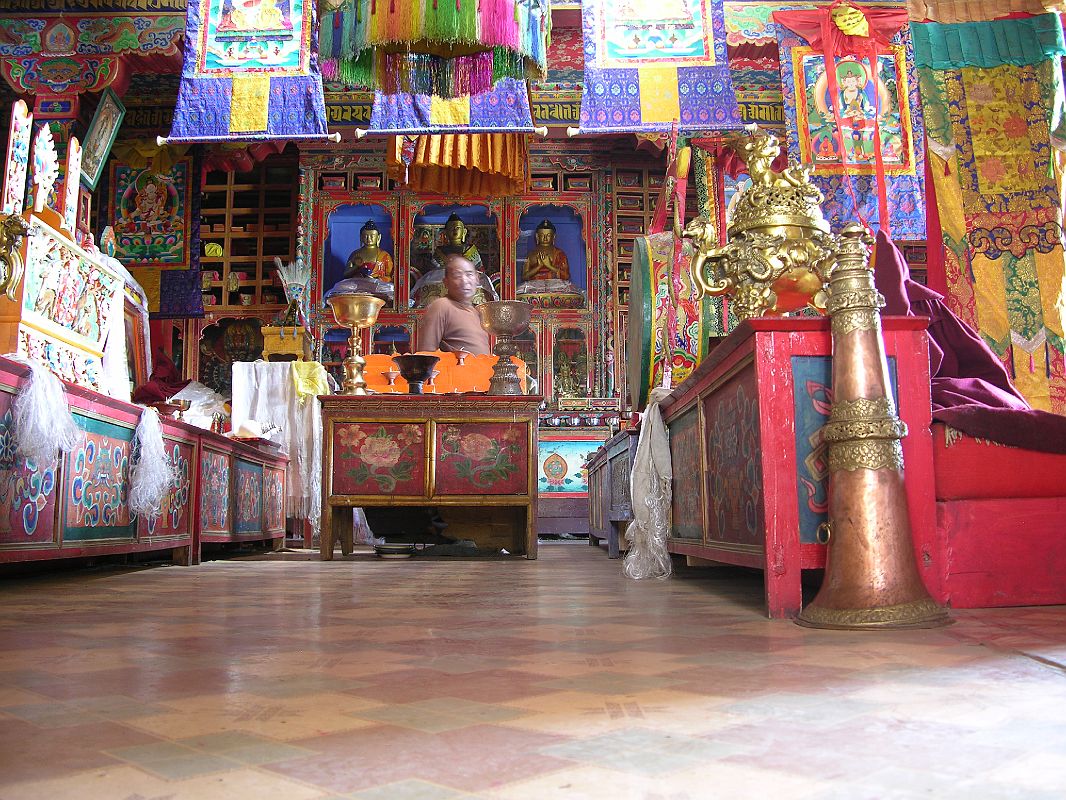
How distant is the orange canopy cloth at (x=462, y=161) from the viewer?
24.9ft

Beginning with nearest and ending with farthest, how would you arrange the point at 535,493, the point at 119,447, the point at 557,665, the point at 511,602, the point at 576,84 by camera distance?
the point at 557,665
the point at 511,602
the point at 119,447
the point at 535,493
the point at 576,84

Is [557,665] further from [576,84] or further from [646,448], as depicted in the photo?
[576,84]

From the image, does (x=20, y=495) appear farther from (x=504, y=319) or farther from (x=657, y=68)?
(x=657, y=68)

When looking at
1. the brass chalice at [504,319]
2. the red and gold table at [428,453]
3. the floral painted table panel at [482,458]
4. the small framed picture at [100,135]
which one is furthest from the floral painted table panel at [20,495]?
the small framed picture at [100,135]

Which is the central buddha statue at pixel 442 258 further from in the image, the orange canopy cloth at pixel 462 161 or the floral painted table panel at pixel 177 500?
the floral painted table panel at pixel 177 500

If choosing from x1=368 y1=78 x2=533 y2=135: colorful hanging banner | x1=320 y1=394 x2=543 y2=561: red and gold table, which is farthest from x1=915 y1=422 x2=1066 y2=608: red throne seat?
x1=368 y1=78 x2=533 y2=135: colorful hanging banner

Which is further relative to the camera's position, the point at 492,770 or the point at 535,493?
the point at 535,493

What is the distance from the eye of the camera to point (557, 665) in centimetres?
130

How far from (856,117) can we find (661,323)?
2.82 m

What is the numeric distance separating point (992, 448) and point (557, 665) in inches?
49.0

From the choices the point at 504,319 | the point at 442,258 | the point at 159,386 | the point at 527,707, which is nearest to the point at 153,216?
the point at 442,258

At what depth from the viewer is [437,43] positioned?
4984 mm

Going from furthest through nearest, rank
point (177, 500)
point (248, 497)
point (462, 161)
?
1. point (462, 161)
2. point (248, 497)
3. point (177, 500)

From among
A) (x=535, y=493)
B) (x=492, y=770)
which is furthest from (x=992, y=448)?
(x=535, y=493)
